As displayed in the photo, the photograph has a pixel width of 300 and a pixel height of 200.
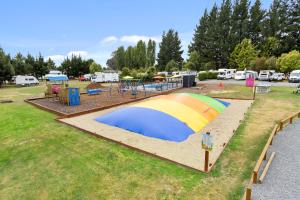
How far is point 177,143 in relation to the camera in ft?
23.7

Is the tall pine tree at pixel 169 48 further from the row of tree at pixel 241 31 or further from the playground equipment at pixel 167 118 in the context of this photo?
the playground equipment at pixel 167 118

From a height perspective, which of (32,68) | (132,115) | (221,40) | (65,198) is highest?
(221,40)

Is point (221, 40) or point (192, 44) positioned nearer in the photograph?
point (221, 40)

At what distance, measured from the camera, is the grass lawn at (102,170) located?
460 centimetres

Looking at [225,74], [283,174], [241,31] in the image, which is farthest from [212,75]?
[283,174]

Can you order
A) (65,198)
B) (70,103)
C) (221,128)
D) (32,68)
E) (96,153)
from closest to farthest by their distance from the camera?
(65,198), (96,153), (221,128), (70,103), (32,68)

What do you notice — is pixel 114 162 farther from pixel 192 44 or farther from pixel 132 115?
pixel 192 44

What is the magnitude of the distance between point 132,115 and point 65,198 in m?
5.25

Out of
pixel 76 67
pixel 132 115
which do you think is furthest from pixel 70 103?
pixel 76 67

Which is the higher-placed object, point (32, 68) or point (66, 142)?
point (32, 68)

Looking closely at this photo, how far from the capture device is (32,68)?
159 feet

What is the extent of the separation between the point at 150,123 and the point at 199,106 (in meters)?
3.87

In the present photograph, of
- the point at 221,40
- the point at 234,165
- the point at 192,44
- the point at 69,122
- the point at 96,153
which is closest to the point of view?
the point at 234,165

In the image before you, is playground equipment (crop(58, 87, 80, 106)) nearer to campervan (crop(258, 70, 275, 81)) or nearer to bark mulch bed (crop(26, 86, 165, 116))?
bark mulch bed (crop(26, 86, 165, 116))
